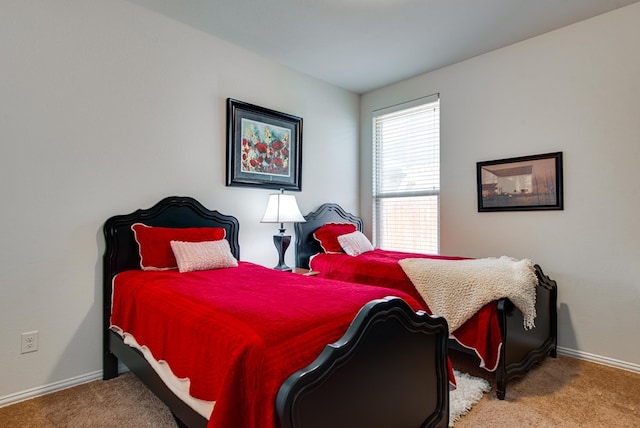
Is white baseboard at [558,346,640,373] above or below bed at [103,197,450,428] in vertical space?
below

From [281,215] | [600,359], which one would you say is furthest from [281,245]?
[600,359]

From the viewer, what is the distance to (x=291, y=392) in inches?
40.9

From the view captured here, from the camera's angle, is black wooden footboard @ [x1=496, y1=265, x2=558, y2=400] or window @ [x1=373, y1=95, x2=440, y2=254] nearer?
black wooden footboard @ [x1=496, y1=265, x2=558, y2=400]

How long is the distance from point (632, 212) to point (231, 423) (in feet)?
9.72

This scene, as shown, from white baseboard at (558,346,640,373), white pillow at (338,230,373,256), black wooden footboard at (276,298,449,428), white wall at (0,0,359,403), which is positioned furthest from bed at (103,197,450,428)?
white baseboard at (558,346,640,373)

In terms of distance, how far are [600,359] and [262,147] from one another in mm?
3204

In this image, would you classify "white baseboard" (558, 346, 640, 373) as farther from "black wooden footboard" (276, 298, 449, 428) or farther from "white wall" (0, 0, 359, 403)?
"white wall" (0, 0, 359, 403)

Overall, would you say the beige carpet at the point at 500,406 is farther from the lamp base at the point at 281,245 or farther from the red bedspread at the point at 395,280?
the lamp base at the point at 281,245

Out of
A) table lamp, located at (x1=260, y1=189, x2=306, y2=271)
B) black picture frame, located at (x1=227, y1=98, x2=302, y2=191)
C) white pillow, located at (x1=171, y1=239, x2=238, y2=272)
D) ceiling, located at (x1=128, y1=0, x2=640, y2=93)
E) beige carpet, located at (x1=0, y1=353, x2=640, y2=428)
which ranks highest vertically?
ceiling, located at (x1=128, y1=0, x2=640, y2=93)

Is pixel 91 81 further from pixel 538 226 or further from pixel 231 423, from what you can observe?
pixel 538 226

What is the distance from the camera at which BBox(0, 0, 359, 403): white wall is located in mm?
2066

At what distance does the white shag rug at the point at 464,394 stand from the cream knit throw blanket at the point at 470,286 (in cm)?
34

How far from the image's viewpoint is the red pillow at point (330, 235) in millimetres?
3426

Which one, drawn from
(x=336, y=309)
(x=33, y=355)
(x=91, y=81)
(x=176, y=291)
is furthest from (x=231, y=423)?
(x=91, y=81)
